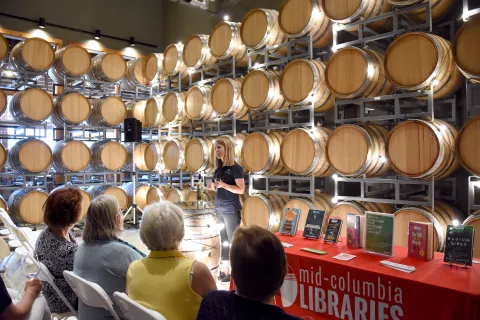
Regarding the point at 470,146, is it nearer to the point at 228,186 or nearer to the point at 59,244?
the point at 228,186

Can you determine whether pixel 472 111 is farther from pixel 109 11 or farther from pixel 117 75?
pixel 109 11

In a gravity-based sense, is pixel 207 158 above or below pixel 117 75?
below

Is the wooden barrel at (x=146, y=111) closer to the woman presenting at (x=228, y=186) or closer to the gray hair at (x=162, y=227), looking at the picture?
the woman presenting at (x=228, y=186)

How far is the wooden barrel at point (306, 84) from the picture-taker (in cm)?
435

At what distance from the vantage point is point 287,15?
4.61 m

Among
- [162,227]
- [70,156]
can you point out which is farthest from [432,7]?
[70,156]

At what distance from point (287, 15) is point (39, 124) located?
530 centimetres

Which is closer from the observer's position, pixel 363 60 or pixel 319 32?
pixel 363 60

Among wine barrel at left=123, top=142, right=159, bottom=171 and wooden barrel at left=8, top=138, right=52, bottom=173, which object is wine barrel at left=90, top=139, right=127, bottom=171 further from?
wooden barrel at left=8, top=138, right=52, bottom=173

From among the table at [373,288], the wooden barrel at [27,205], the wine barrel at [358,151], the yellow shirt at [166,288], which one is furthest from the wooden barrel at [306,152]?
the wooden barrel at [27,205]

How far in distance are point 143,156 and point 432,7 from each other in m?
6.30

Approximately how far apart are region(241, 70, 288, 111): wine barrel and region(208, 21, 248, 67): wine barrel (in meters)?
0.81

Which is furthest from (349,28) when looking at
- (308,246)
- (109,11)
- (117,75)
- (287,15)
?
(109,11)

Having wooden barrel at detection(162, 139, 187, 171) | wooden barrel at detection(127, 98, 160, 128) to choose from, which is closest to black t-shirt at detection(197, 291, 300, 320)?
wooden barrel at detection(162, 139, 187, 171)
